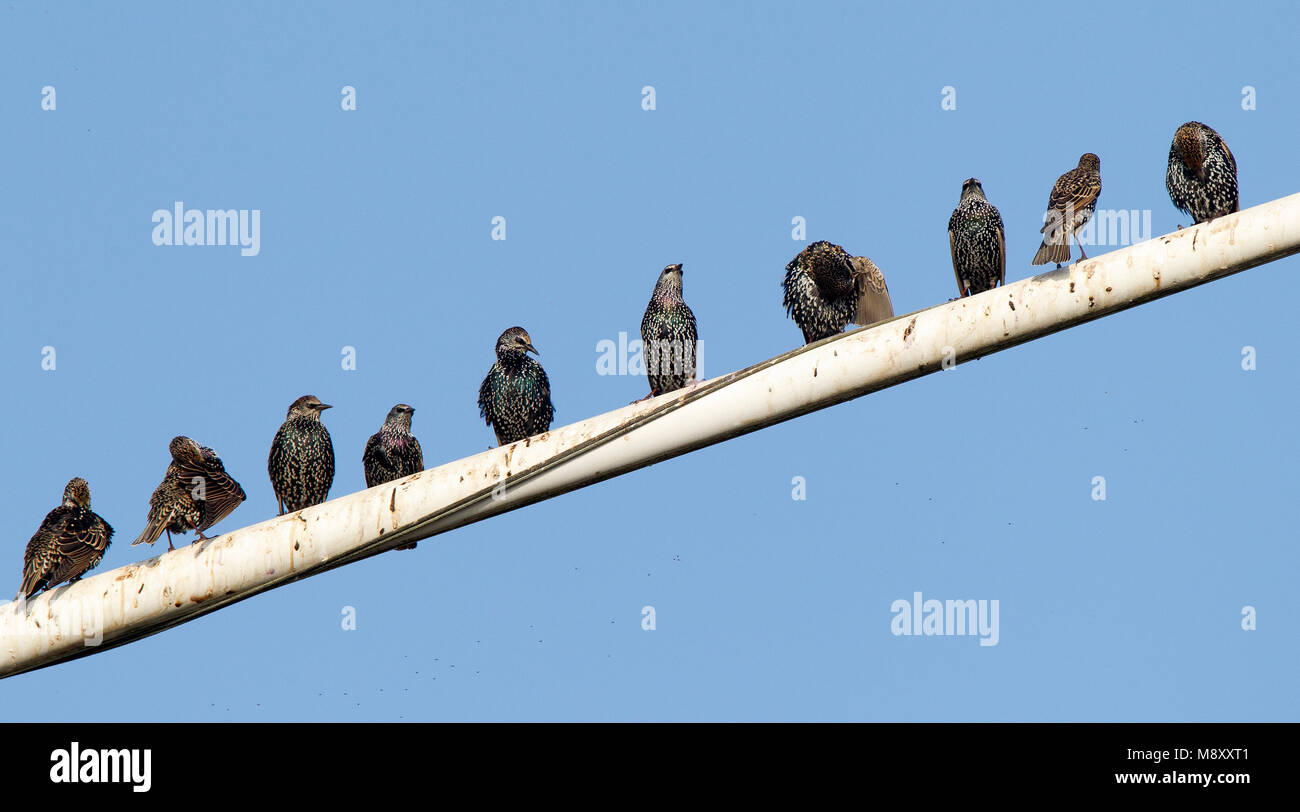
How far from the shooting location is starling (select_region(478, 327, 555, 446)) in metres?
15.8

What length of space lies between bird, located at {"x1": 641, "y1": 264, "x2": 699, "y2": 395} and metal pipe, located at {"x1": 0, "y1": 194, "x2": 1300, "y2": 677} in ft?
12.0

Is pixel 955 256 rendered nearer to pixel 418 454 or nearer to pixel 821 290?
pixel 821 290

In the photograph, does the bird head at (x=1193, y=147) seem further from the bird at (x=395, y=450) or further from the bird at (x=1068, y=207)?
the bird at (x=395, y=450)

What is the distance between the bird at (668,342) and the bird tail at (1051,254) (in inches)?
141

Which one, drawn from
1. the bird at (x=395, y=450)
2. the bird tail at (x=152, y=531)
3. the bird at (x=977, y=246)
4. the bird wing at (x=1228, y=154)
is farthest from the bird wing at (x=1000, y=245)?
the bird tail at (x=152, y=531)

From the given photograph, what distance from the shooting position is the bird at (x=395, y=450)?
16266 mm

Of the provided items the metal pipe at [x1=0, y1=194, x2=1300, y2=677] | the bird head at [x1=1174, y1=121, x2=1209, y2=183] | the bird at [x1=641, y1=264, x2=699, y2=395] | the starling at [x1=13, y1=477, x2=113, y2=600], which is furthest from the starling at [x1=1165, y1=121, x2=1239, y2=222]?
the starling at [x1=13, y1=477, x2=113, y2=600]

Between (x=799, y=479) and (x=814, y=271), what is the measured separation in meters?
1.82

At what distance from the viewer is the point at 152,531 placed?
563 inches

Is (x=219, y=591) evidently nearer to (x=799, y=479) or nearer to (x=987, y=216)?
(x=799, y=479)

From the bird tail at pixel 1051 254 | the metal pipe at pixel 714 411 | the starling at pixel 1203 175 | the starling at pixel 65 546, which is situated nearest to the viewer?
the metal pipe at pixel 714 411

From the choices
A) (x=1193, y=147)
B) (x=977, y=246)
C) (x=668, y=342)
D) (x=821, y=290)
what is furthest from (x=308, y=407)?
(x=1193, y=147)

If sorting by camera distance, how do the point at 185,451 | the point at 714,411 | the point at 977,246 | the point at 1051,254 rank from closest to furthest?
the point at 714,411 < the point at 1051,254 < the point at 185,451 < the point at 977,246

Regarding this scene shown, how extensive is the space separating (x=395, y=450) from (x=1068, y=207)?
6285mm
